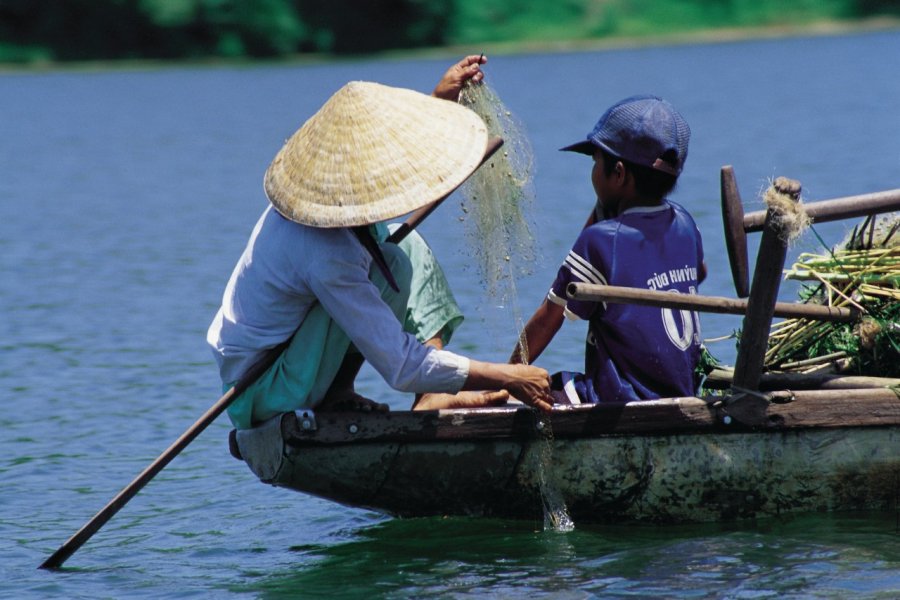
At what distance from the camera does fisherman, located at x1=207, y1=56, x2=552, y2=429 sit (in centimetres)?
446

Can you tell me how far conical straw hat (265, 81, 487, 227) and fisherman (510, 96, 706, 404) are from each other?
466 mm

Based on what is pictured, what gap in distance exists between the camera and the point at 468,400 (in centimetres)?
500

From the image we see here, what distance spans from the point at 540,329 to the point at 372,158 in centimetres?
83

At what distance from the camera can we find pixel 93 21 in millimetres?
40594

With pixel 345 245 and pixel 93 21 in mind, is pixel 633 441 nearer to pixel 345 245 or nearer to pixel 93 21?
pixel 345 245

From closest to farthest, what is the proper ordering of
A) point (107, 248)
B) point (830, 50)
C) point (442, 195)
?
point (442, 195), point (107, 248), point (830, 50)

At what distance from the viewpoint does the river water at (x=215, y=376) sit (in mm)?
4863

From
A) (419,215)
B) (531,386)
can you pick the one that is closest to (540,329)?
(531,386)

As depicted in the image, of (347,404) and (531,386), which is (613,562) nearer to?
(531,386)

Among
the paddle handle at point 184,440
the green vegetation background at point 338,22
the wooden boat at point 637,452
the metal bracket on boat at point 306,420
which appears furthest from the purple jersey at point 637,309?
the green vegetation background at point 338,22

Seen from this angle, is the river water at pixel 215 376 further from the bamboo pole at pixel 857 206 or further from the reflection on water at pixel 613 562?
the bamboo pole at pixel 857 206

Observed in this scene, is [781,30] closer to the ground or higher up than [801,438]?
higher up

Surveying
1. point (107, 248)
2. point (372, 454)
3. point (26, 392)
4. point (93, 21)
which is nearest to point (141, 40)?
point (93, 21)

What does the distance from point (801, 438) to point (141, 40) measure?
3836cm
